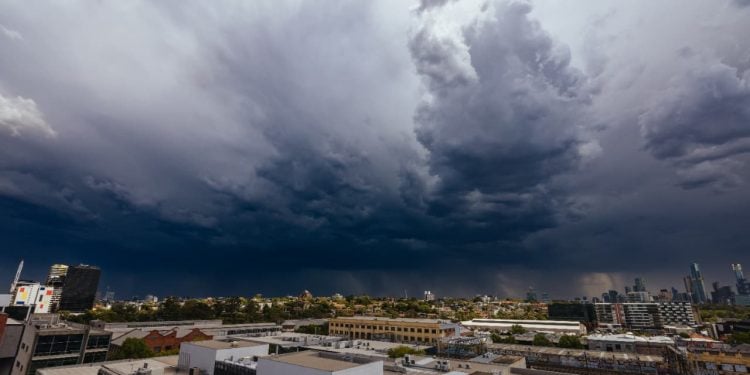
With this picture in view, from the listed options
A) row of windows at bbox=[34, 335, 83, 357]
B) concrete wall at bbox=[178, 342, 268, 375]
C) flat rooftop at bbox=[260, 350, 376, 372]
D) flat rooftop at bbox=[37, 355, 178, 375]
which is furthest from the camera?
row of windows at bbox=[34, 335, 83, 357]

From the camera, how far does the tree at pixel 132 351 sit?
2931 inches

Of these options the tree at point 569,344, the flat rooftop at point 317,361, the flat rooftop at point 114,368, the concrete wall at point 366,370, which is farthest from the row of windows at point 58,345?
the tree at point 569,344

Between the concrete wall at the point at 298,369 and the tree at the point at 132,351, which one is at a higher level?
the concrete wall at the point at 298,369

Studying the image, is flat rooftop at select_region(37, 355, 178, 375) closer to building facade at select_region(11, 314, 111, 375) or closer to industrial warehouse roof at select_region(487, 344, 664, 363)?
building facade at select_region(11, 314, 111, 375)

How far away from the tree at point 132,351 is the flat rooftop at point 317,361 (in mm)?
53744

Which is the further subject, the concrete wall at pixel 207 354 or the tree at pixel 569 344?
the tree at pixel 569 344

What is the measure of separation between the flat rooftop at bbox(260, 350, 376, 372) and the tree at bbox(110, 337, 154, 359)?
53744 mm

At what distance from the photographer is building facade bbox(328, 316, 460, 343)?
4712 inches

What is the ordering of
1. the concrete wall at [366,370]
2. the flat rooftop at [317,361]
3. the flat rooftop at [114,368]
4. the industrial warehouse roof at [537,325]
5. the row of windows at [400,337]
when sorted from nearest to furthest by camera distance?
1. the concrete wall at [366,370]
2. the flat rooftop at [317,361]
3. the flat rooftop at [114,368]
4. the row of windows at [400,337]
5. the industrial warehouse roof at [537,325]

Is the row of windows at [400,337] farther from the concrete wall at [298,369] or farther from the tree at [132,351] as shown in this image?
the concrete wall at [298,369]

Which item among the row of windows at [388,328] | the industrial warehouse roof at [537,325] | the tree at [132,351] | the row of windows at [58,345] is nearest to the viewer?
the row of windows at [58,345]

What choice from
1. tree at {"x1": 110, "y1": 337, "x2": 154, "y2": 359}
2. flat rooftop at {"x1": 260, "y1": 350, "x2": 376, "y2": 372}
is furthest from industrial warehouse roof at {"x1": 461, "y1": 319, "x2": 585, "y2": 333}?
flat rooftop at {"x1": 260, "y1": 350, "x2": 376, "y2": 372}

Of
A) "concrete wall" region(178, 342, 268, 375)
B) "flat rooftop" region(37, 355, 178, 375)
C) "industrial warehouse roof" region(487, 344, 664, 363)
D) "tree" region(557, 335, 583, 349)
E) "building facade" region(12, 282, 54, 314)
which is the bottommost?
"tree" region(557, 335, 583, 349)

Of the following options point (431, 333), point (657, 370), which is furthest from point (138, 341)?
point (657, 370)
